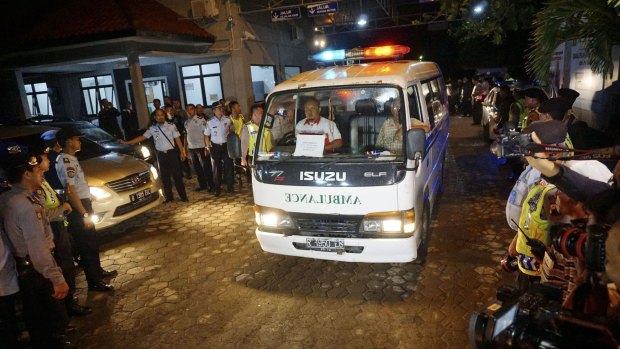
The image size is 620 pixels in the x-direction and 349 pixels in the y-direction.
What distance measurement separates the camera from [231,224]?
694 centimetres

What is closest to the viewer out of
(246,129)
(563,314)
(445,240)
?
(563,314)

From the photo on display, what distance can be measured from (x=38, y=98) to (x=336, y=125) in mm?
18944

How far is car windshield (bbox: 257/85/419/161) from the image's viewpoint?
4555mm

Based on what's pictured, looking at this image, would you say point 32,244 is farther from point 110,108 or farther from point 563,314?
point 110,108

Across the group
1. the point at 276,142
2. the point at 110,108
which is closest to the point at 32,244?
the point at 276,142

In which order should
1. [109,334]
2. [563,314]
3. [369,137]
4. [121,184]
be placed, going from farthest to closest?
[121,184]
[369,137]
[109,334]
[563,314]

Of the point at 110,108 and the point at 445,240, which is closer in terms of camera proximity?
the point at 445,240

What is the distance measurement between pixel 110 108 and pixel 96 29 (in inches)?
105

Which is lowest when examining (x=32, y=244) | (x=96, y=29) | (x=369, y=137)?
(x=32, y=244)

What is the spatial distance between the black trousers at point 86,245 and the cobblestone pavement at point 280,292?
0.82 feet

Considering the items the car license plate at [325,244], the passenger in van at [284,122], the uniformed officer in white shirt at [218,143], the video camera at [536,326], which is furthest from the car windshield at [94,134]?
the video camera at [536,326]

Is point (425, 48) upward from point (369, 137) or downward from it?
upward

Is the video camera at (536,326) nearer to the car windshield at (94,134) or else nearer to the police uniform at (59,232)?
the police uniform at (59,232)

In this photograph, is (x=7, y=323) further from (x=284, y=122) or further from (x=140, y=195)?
(x=140, y=195)
